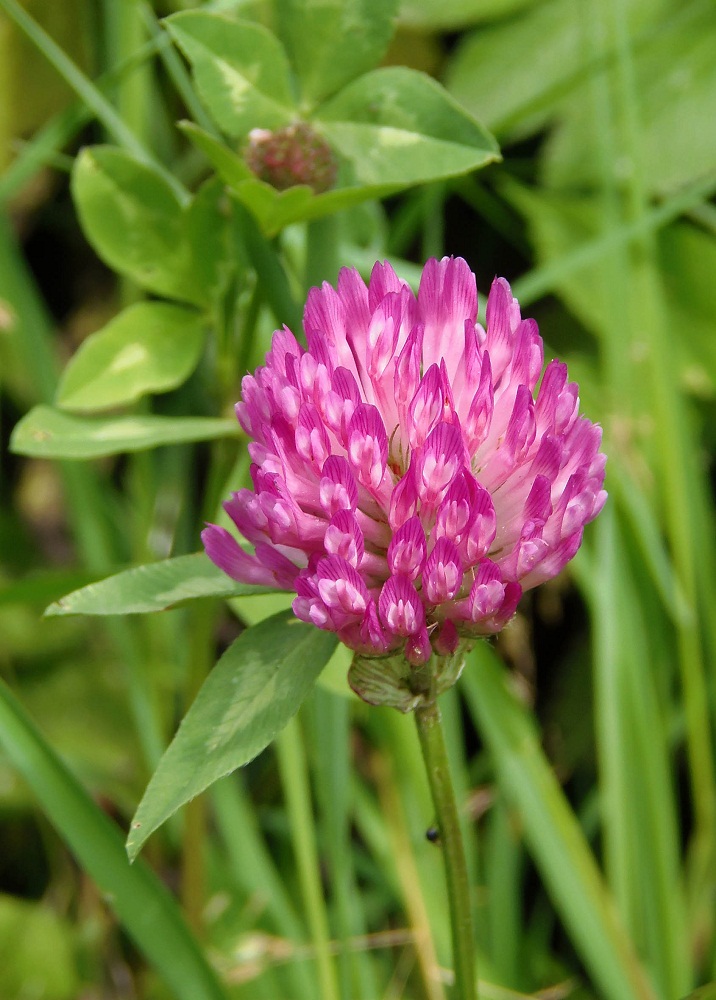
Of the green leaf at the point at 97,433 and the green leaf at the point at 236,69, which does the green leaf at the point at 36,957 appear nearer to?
the green leaf at the point at 97,433

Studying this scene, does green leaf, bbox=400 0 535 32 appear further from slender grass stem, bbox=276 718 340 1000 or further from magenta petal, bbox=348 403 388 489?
magenta petal, bbox=348 403 388 489

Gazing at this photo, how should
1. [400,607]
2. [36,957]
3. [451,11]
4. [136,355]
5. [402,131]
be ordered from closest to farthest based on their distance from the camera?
[400,607]
[402,131]
[136,355]
[36,957]
[451,11]

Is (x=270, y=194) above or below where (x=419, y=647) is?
above

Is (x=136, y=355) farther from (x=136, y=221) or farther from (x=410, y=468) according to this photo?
(x=410, y=468)

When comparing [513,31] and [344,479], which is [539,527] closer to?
[344,479]

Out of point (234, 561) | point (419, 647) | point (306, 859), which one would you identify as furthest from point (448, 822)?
point (306, 859)

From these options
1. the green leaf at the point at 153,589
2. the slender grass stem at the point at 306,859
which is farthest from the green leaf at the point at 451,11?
the green leaf at the point at 153,589

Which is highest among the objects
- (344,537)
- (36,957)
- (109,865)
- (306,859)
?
(344,537)

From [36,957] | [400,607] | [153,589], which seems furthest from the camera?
[36,957]
